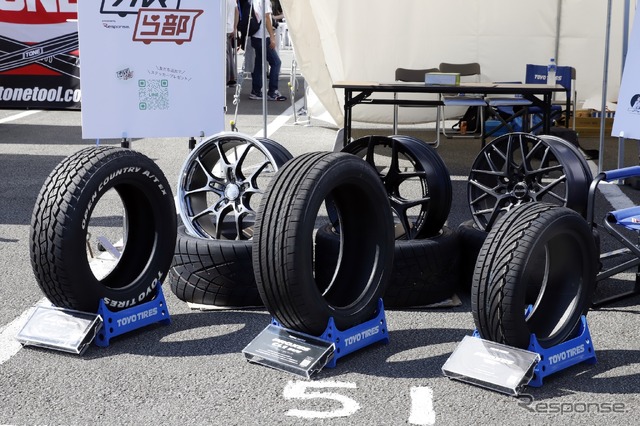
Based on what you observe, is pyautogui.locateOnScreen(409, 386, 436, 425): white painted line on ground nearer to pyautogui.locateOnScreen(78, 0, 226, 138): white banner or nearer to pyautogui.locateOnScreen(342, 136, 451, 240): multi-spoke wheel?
pyautogui.locateOnScreen(342, 136, 451, 240): multi-spoke wheel

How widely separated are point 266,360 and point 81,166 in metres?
1.29

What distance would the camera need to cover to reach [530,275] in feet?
13.8

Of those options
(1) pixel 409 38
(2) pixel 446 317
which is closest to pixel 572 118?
(1) pixel 409 38

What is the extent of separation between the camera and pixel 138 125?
21.8 feet


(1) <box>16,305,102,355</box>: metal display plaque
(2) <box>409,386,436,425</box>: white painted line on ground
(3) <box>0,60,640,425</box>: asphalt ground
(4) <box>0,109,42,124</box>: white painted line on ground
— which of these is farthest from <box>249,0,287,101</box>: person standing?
(2) <box>409,386,436,425</box>: white painted line on ground

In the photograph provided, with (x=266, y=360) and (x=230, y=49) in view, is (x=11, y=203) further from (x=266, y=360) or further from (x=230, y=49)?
(x=230, y=49)

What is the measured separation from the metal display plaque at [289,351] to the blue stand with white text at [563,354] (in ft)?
2.91

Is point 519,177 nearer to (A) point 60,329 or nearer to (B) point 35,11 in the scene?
(A) point 60,329

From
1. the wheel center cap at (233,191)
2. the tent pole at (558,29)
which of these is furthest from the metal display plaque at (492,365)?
the tent pole at (558,29)

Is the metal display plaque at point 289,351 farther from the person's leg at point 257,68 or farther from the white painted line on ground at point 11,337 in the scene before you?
the person's leg at point 257,68

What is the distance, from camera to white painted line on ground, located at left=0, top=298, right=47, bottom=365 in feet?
14.6

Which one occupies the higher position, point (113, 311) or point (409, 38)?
point (409, 38)

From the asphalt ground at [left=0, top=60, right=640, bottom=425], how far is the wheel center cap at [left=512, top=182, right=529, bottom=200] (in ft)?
2.35

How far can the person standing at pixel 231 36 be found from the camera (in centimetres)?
1546
